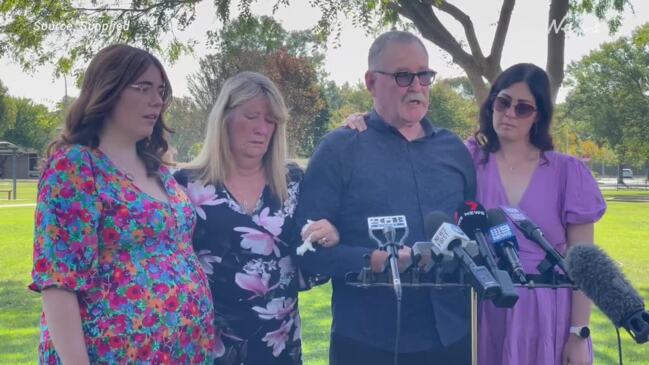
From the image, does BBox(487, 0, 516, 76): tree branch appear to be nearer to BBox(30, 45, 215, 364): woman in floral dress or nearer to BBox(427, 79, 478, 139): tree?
BBox(30, 45, 215, 364): woman in floral dress

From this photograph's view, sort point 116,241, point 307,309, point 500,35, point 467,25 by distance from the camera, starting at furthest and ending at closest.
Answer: point 467,25
point 500,35
point 307,309
point 116,241

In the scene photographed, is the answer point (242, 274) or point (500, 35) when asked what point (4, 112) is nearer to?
point (500, 35)

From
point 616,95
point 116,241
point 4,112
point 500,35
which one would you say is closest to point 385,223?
point 116,241

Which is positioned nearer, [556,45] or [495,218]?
[495,218]

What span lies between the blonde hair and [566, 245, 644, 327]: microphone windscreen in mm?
1766

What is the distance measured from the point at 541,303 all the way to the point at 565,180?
0.69 m

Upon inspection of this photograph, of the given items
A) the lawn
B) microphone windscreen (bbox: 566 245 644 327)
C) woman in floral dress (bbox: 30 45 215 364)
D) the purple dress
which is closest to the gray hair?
the purple dress

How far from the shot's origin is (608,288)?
2301mm

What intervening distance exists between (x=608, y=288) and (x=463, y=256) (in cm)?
49

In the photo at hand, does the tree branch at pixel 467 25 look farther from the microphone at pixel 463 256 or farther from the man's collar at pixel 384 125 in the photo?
the microphone at pixel 463 256

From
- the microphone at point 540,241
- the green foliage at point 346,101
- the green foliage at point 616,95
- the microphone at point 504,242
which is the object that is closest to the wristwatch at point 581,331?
the microphone at point 540,241

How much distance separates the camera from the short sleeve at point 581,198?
365 centimetres

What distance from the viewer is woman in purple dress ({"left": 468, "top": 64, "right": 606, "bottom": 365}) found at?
3.61 metres

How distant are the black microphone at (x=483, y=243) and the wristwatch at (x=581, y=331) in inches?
47.6
